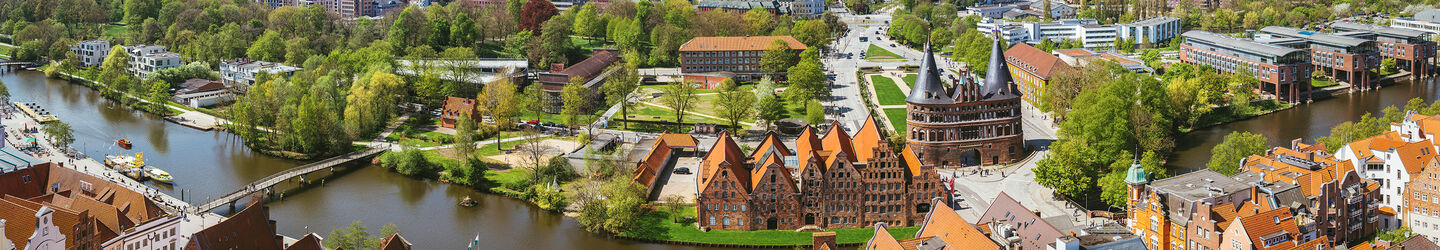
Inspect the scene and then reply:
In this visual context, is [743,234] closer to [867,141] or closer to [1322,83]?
[867,141]

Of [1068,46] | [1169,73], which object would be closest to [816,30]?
[1068,46]

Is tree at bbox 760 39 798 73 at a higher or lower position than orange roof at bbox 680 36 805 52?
lower

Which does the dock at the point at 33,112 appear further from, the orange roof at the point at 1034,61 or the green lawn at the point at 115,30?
the orange roof at the point at 1034,61

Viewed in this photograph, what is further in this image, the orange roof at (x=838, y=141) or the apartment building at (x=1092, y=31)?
the apartment building at (x=1092, y=31)

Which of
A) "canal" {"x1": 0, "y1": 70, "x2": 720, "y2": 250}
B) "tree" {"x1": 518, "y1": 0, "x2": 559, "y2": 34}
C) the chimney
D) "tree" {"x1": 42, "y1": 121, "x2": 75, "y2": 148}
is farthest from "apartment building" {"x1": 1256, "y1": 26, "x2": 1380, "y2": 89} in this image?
"tree" {"x1": 42, "y1": 121, "x2": 75, "y2": 148}

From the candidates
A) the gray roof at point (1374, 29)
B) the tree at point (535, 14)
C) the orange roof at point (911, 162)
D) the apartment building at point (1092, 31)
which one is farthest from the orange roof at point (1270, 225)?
the tree at point (535, 14)

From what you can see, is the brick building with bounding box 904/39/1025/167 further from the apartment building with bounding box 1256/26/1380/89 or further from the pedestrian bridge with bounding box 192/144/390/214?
the apartment building with bounding box 1256/26/1380/89

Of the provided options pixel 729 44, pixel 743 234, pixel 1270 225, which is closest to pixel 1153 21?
pixel 729 44
